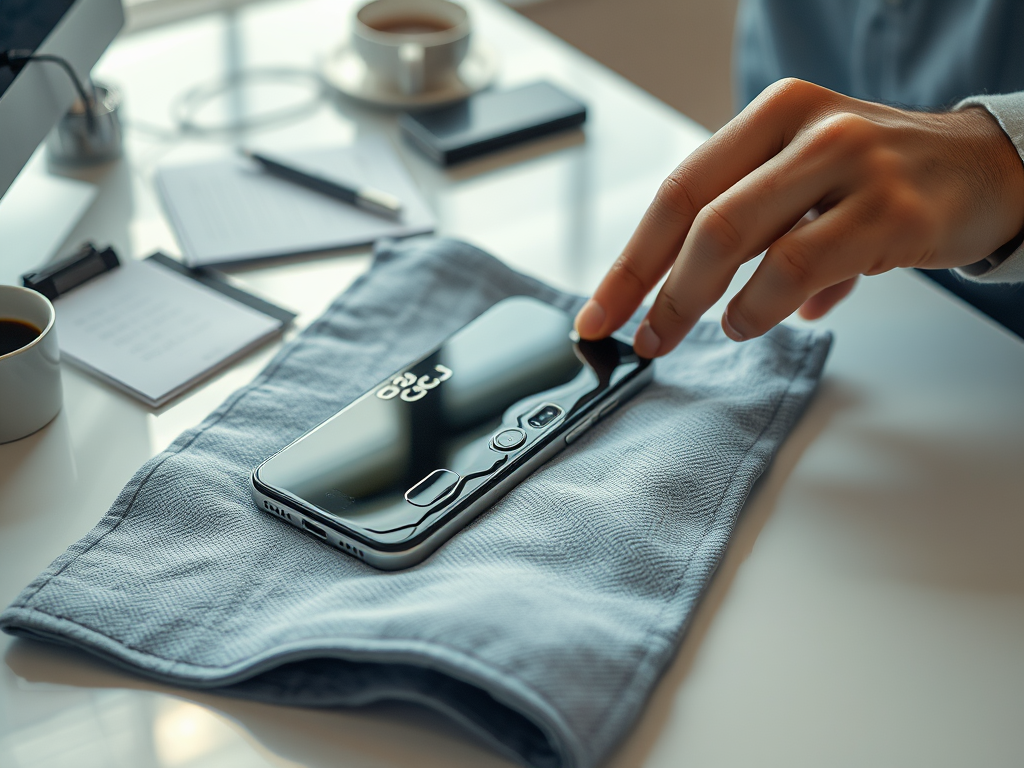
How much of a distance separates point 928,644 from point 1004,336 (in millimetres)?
321

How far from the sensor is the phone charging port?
0.49 metres

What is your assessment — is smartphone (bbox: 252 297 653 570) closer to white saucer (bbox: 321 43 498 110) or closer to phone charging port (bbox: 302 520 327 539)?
phone charging port (bbox: 302 520 327 539)

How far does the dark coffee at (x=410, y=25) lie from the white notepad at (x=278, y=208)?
193 millimetres

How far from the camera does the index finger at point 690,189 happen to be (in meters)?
0.60

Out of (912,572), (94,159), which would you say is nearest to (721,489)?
(912,572)

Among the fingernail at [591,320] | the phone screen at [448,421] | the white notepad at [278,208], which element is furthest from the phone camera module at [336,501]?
the white notepad at [278,208]

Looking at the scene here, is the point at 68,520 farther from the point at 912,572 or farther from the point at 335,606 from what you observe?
the point at 912,572

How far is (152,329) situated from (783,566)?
488 mm

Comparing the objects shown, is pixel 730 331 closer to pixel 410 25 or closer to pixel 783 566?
pixel 783 566

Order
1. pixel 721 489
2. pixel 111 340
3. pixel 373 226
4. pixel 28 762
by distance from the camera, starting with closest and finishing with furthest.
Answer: pixel 28 762
pixel 721 489
pixel 111 340
pixel 373 226

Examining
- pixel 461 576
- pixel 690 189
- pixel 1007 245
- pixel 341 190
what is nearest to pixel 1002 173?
pixel 1007 245

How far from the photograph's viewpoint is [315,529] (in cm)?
50

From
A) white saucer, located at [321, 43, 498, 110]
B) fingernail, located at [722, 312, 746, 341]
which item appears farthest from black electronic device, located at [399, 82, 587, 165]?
fingernail, located at [722, 312, 746, 341]

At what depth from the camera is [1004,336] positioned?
27.4 inches
